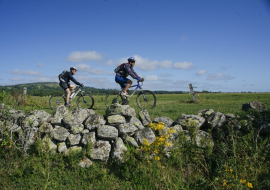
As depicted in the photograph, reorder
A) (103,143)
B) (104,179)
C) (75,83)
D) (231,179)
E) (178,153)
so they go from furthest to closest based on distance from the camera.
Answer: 1. (75,83)
2. (103,143)
3. (178,153)
4. (104,179)
5. (231,179)

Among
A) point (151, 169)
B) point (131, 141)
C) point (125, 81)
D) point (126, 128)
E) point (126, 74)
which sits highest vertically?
point (126, 74)

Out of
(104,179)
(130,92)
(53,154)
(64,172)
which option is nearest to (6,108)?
(53,154)

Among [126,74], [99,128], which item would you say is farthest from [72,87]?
[99,128]

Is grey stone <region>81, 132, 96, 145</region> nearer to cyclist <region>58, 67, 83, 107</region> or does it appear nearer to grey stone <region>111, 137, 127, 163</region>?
grey stone <region>111, 137, 127, 163</region>

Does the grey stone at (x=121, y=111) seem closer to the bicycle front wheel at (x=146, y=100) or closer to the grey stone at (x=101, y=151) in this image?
the grey stone at (x=101, y=151)

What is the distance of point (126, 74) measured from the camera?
10.0 meters

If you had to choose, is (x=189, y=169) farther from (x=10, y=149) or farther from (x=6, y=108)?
(x=6, y=108)

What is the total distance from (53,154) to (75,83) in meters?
4.98

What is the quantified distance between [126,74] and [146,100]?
1807 mm

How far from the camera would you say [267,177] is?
17.4 feet

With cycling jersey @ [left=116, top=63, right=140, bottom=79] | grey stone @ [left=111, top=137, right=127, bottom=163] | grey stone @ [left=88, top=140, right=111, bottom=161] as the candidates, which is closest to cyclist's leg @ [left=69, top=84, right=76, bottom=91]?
cycling jersey @ [left=116, top=63, right=140, bottom=79]

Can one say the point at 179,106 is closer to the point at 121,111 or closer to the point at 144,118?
the point at 144,118

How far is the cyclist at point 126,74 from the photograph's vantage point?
9641mm

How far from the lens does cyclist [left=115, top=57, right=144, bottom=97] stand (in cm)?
964
